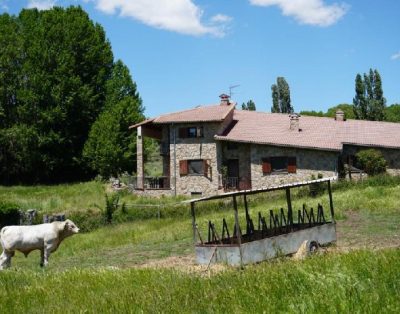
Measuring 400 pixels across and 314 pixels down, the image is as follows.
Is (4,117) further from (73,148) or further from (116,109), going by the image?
(116,109)

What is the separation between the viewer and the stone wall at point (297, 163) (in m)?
38.8

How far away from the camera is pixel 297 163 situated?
40.1 metres

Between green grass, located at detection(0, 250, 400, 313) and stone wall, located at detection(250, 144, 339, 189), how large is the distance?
1233 inches

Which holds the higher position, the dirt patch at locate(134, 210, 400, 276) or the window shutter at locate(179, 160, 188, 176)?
the window shutter at locate(179, 160, 188, 176)

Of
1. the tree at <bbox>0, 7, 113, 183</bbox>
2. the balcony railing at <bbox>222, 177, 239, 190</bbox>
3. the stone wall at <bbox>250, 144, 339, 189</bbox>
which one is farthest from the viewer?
the tree at <bbox>0, 7, 113, 183</bbox>

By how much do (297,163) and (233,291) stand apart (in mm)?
34719

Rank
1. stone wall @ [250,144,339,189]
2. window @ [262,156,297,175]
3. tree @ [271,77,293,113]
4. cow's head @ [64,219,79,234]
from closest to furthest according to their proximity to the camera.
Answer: cow's head @ [64,219,79,234] → stone wall @ [250,144,339,189] → window @ [262,156,297,175] → tree @ [271,77,293,113]

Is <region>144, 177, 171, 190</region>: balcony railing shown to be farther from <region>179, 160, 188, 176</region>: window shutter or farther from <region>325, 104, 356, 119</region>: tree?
<region>325, 104, 356, 119</region>: tree

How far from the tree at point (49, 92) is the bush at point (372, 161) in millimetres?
30416

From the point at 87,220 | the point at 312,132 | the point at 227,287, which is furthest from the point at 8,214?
the point at 227,287

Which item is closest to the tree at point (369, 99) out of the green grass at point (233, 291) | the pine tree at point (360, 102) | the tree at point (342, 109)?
the pine tree at point (360, 102)

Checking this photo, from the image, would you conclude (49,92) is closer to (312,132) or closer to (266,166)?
(266,166)

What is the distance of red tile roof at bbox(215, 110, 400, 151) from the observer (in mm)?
38812

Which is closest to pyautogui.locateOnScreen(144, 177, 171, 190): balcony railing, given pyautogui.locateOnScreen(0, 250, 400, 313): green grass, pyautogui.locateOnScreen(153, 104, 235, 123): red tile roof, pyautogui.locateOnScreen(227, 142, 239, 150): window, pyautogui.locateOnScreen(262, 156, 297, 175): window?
pyautogui.locateOnScreen(153, 104, 235, 123): red tile roof
